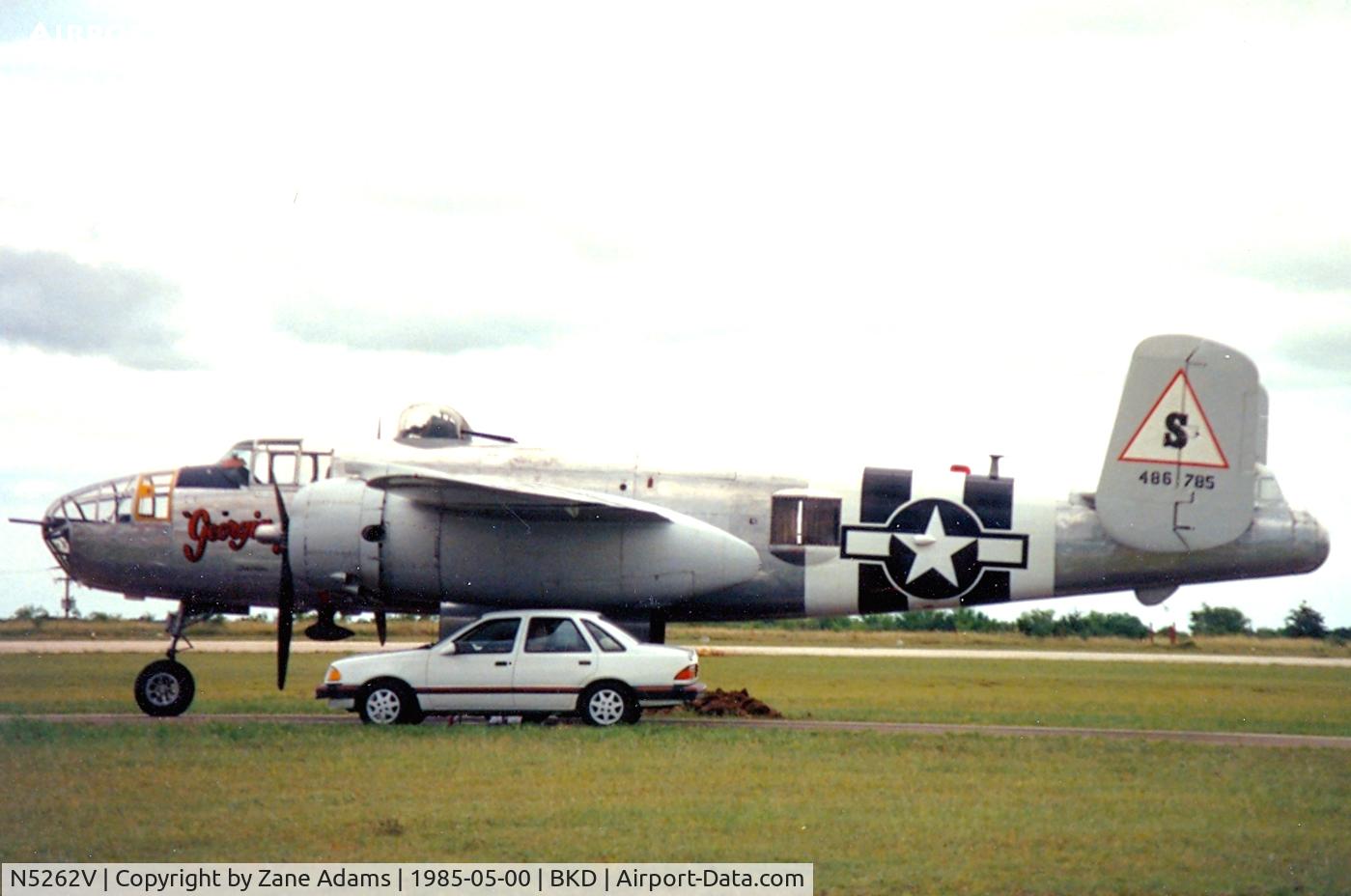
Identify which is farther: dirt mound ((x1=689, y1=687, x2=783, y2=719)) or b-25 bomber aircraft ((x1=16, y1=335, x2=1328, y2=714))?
dirt mound ((x1=689, y1=687, x2=783, y2=719))

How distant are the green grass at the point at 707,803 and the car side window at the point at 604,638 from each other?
47.9 inches

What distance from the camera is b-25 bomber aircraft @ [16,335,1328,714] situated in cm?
2127

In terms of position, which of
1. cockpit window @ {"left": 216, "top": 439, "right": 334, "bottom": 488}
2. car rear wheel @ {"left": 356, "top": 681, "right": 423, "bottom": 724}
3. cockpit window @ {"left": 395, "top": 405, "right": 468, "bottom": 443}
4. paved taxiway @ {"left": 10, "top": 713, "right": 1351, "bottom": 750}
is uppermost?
cockpit window @ {"left": 395, "top": 405, "right": 468, "bottom": 443}

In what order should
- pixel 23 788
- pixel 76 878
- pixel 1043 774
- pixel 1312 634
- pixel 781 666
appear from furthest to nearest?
pixel 1312 634
pixel 781 666
pixel 1043 774
pixel 23 788
pixel 76 878

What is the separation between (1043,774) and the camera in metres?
16.2

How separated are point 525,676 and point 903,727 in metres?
5.98

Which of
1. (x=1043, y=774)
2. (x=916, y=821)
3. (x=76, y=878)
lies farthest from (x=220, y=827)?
(x=1043, y=774)

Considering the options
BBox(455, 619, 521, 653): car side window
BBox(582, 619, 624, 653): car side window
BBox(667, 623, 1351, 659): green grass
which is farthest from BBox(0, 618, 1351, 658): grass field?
BBox(582, 619, 624, 653): car side window

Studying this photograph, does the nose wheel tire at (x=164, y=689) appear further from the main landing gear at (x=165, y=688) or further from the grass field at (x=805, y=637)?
the grass field at (x=805, y=637)

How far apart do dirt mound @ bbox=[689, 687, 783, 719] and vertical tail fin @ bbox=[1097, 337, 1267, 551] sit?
20.5 ft

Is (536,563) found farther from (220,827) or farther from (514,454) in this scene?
(220,827)

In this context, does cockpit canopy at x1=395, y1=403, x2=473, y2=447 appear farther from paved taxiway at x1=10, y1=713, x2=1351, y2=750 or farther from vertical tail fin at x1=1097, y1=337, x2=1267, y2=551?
vertical tail fin at x1=1097, y1=337, x2=1267, y2=551

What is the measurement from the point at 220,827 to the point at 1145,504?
1428cm

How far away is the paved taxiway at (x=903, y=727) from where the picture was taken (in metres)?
20.7
